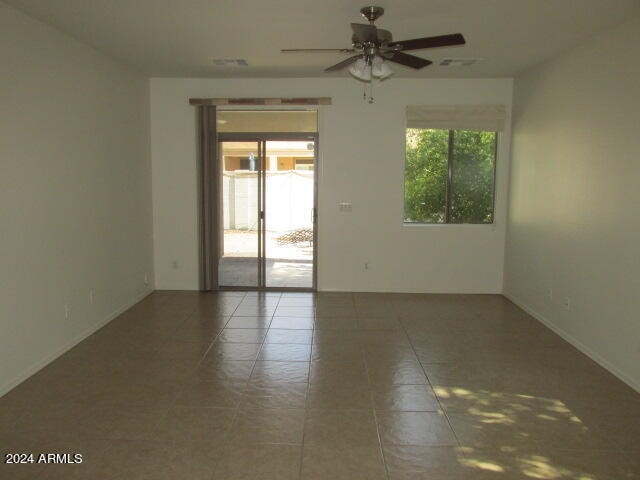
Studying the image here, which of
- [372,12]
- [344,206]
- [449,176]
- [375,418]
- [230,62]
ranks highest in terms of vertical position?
[230,62]

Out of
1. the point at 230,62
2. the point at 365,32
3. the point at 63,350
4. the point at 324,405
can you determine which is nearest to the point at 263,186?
the point at 230,62

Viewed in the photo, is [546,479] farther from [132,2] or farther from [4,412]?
[132,2]

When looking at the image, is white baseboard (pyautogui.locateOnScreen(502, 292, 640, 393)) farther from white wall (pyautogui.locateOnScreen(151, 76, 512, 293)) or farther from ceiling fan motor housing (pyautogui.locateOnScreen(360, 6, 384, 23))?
ceiling fan motor housing (pyautogui.locateOnScreen(360, 6, 384, 23))

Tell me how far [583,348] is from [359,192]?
9.80 feet

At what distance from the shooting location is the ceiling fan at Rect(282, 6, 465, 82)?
3.00 m

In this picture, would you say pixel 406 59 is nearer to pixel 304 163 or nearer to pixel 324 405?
pixel 324 405

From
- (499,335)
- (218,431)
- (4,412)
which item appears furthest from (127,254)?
(499,335)

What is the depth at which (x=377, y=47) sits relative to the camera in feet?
10.5

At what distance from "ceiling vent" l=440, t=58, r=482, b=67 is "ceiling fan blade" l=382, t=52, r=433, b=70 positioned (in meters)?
1.61

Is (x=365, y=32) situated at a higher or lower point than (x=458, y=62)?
lower

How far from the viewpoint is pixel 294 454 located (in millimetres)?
2592

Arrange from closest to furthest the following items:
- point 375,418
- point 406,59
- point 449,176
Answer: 1. point 375,418
2. point 406,59
3. point 449,176

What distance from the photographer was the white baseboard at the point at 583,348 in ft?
11.5

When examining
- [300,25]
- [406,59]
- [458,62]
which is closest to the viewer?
[406,59]
